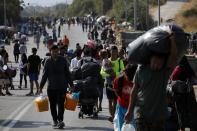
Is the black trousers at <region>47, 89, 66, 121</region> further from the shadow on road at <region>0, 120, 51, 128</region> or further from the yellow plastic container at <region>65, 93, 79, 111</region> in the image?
the shadow on road at <region>0, 120, 51, 128</region>

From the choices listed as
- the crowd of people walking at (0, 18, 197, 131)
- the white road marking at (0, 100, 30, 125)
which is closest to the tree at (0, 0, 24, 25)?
the crowd of people walking at (0, 18, 197, 131)

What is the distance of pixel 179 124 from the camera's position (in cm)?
1265

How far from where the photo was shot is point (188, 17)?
87.1m

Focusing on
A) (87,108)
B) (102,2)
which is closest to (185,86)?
(87,108)

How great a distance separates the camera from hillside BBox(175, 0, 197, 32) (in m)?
82.4

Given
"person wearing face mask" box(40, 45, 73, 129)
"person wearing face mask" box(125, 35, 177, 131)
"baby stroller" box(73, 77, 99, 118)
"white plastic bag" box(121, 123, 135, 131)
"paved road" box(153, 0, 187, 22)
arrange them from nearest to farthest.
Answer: "person wearing face mask" box(125, 35, 177, 131), "white plastic bag" box(121, 123, 135, 131), "person wearing face mask" box(40, 45, 73, 129), "baby stroller" box(73, 77, 99, 118), "paved road" box(153, 0, 187, 22)

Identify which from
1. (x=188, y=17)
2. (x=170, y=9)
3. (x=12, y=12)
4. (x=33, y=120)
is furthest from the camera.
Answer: (x=12, y=12)

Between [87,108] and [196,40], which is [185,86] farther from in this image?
[196,40]

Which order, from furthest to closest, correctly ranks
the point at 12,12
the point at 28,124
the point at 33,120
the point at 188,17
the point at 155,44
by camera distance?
the point at 12,12 → the point at 188,17 → the point at 33,120 → the point at 28,124 → the point at 155,44

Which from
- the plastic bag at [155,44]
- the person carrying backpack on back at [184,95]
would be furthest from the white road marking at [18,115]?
the plastic bag at [155,44]

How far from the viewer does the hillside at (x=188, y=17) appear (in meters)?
82.4

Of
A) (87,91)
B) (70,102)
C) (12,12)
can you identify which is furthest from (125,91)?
(12,12)

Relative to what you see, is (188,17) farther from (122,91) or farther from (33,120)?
(122,91)

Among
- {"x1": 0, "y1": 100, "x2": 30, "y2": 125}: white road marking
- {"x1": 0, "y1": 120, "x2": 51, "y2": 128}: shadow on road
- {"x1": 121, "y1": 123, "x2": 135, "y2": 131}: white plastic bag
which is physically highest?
{"x1": 121, "y1": 123, "x2": 135, "y2": 131}: white plastic bag
